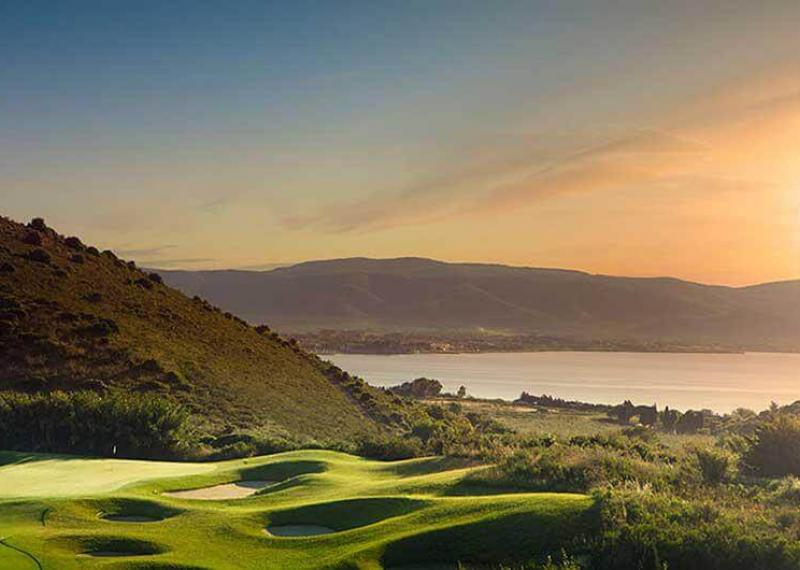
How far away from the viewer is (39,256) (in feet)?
203

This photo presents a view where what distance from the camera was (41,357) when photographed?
46.9 metres

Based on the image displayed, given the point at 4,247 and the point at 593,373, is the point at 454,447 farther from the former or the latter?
the point at 593,373

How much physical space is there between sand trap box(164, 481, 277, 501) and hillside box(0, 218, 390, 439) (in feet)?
59.6

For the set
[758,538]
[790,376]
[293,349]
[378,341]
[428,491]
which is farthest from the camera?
[378,341]

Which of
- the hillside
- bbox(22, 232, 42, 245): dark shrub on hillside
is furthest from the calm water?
bbox(22, 232, 42, 245): dark shrub on hillside

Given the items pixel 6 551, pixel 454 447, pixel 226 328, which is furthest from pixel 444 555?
pixel 226 328

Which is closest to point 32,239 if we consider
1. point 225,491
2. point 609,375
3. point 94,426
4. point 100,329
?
point 100,329

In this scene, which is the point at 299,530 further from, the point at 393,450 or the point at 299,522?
the point at 393,450

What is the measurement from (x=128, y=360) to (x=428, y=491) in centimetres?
3670

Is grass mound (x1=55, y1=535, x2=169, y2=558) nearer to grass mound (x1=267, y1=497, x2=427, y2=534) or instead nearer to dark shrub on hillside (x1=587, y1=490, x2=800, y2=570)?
grass mound (x1=267, y1=497, x2=427, y2=534)

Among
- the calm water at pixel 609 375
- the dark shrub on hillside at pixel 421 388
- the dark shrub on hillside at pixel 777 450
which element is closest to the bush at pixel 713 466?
the dark shrub on hillside at pixel 777 450

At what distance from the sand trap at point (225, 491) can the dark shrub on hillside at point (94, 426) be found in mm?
8830

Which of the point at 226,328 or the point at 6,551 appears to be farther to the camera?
the point at 226,328

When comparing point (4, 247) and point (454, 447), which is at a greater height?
point (4, 247)
